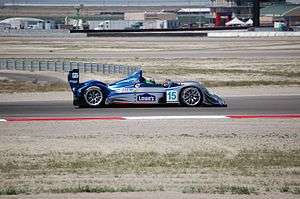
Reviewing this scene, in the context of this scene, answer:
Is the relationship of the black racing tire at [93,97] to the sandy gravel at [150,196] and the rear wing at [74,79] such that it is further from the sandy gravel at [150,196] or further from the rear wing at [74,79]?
the sandy gravel at [150,196]

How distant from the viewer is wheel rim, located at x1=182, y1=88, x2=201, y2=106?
795 inches

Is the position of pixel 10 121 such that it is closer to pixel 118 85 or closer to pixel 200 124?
pixel 118 85

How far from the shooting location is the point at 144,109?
20188 millimetres

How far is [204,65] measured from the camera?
1788 inches

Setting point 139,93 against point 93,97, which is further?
point 93,97

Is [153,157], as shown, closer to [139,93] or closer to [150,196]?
[150,196]

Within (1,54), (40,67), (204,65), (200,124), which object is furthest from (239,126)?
(1,54)

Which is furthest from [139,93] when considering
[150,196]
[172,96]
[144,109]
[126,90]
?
[150,196]

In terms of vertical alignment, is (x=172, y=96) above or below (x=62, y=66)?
below

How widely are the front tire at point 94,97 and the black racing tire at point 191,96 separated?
2.59m

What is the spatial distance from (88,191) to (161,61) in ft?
133

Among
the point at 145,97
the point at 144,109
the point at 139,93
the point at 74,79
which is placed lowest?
the point at 144,109

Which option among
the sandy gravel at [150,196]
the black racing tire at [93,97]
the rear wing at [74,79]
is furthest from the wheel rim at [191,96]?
the sandy gravel at [150,196]

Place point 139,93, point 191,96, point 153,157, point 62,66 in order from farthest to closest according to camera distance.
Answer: point 62,66 < point 191,96 < point 139,93 < point 153,157
